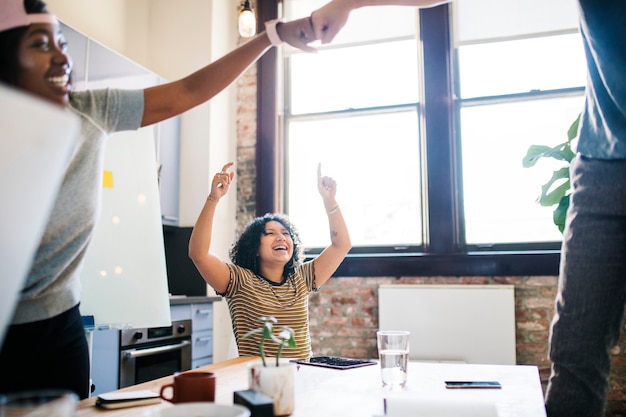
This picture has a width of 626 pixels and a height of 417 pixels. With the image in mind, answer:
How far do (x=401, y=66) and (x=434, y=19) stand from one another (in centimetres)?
35

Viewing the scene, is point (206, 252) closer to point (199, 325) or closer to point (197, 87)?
point (197, 87)

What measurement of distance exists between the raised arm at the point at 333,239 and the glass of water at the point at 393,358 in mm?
947

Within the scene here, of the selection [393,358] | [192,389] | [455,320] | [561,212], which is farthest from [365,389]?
[455,320]

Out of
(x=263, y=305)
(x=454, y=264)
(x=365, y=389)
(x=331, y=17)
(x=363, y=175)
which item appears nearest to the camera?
(x=365, y=389)

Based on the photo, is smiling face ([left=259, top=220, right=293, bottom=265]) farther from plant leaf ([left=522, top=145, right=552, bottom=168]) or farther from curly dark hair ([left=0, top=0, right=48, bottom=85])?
plant leaf ([left=522, top=145, right=552, bottom=168])

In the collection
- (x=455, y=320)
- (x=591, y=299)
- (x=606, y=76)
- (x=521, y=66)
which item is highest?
(x=521, y=66)

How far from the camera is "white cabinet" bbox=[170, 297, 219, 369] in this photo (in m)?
3.15

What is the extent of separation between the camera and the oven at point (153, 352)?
2.73 meters

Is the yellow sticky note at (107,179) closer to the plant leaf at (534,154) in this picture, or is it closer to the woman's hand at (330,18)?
the woman's hand at (330,18)

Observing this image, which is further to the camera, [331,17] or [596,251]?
[331,17]

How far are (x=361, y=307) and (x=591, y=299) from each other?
2445 mm

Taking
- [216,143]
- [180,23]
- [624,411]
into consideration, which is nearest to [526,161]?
[624,411]

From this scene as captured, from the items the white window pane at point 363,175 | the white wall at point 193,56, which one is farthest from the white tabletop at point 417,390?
the white wall at point 193,56

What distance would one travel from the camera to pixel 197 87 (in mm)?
1400
